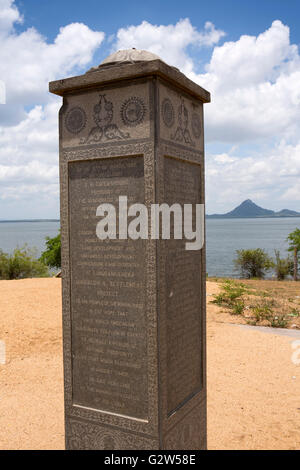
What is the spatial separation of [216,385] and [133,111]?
464 centimetres

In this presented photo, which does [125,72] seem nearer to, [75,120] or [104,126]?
[104,126]

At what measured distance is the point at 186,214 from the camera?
12.4 ft

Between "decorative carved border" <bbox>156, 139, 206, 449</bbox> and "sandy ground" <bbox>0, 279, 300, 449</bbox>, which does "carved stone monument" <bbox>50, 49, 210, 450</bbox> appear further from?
"sandy ground" <bbox>0, 279, 300, 449</bbox>

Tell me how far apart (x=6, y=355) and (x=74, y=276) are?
4.74 meters

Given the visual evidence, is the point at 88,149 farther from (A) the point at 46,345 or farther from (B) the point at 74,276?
(A) the point at 46,345

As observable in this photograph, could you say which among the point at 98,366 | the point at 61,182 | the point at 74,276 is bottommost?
the point at 98,366

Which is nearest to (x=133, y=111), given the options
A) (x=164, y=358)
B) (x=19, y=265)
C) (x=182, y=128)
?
(x=182, y=128)

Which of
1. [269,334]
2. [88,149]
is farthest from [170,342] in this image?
[269,334]

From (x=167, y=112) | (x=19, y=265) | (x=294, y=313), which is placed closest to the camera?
(x=167, y=112)

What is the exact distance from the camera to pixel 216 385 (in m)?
6.07

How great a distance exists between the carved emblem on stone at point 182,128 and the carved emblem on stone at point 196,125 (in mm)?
158

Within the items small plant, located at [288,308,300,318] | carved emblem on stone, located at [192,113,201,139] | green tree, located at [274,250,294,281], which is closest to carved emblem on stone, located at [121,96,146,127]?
carved emblem on stone, located at [192,113,201,139]

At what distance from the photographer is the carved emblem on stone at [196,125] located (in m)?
3.86

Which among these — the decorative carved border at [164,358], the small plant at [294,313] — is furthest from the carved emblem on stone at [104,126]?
the small plant at [294,313]
